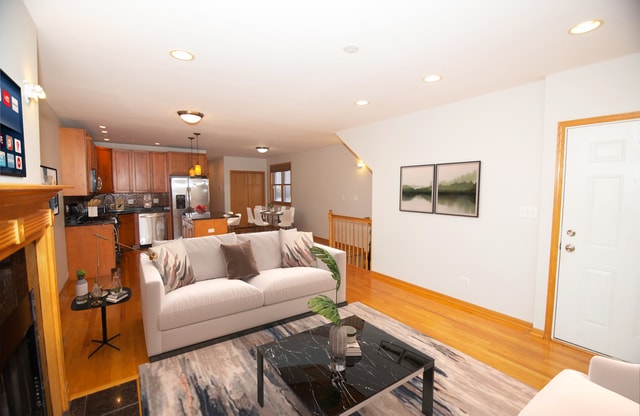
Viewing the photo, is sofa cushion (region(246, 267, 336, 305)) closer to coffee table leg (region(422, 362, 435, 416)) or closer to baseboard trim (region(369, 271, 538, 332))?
baseboard trim (region(369, 271, 538, 332))

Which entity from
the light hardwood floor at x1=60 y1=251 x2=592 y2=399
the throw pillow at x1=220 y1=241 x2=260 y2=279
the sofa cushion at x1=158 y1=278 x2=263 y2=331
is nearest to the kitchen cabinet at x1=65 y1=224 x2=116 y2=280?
the light hardwood floor at x1=60 y1=251 x2=592 y2=399

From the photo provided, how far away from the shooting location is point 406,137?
4.31 meters

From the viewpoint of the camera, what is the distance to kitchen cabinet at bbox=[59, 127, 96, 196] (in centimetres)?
452

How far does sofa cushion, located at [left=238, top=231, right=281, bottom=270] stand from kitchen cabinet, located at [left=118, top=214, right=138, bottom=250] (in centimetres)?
429

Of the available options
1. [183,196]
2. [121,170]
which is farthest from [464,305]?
[121,170]

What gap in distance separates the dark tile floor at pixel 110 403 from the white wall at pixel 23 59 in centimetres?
153

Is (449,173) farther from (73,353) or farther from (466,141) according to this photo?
(73,353)

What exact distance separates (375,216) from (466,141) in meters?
1.85

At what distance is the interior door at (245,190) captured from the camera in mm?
9991

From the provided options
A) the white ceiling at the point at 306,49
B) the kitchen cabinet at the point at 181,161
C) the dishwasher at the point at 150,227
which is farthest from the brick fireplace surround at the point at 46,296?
the kitchen cabinet at the point at 181,161

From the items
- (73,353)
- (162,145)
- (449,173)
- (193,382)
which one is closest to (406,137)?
(449,173)

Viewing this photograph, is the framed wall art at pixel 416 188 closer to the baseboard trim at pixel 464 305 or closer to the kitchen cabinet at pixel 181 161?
the baseboard trim at pixel 464 305

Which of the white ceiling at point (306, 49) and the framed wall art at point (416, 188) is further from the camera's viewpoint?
the framed wall art at point (416, 188)

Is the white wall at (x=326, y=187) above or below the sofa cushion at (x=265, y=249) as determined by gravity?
above
